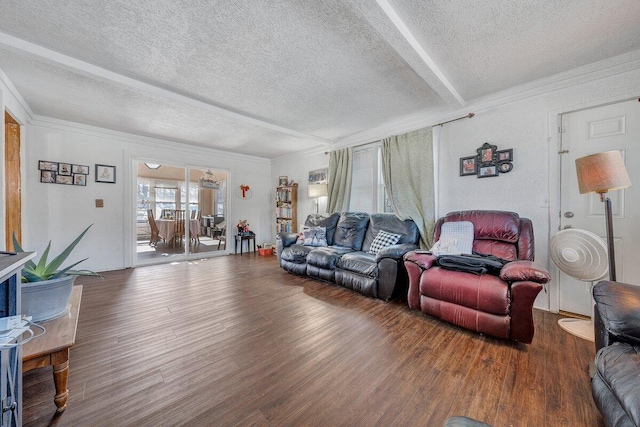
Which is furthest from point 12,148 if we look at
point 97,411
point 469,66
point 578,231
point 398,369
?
point 578,231

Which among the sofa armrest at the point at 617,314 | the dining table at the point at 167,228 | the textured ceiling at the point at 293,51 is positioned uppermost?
the textured ceiling at the point at 293,51

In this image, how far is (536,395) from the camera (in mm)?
1362

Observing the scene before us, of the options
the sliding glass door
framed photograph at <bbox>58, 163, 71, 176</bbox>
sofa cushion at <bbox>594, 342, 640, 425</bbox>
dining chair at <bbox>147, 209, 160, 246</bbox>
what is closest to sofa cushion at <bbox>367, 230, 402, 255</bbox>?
sofa cushion at <bbox>594, 342, 640, 425</bbox>

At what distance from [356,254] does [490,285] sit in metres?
1.56

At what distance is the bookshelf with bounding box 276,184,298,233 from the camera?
554cm

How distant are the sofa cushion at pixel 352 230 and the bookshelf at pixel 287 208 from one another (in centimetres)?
177

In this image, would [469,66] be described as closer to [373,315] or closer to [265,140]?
[373,315]

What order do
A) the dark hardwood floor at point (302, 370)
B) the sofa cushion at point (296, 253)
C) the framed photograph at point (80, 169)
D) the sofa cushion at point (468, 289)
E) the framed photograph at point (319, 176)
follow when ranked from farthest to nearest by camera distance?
the framed photograph at point (319, 176) < the framed photograph at point (80, 169) < the sofa cushion at point (296, 253) < the sofa cushion at point (468, 289) < the dark hardwood floor at point (302, 370)

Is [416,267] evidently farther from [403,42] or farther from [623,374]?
[403,42]

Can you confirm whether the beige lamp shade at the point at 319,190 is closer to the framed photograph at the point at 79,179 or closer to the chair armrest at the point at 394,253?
the chair armrest at the point at 394,253

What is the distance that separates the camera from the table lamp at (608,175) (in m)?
1.75

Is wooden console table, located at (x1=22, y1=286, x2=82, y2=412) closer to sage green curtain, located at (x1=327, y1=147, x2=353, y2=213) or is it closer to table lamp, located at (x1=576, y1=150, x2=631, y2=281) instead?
table lamp, located at (x1=576, y1=150, x2=631, y2=281)

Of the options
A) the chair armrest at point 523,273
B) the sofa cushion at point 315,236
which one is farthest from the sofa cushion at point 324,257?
the chair armrest at point 523,273

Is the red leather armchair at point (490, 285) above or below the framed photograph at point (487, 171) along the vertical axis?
below
